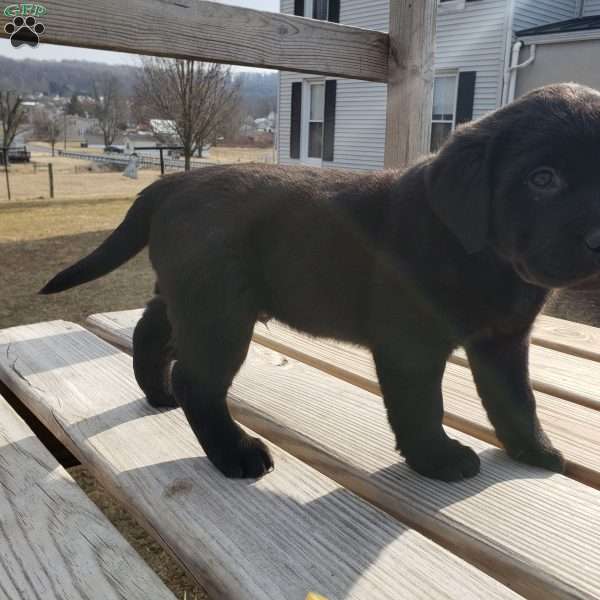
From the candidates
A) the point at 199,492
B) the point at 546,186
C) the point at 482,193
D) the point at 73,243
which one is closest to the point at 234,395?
the point at 199,492

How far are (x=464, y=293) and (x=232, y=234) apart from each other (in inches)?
23.9

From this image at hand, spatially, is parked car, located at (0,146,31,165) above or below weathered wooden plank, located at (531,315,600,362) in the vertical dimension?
below

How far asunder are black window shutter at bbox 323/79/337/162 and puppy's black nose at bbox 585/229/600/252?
13.3 meters

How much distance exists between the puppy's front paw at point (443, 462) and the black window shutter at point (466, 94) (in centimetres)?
1091

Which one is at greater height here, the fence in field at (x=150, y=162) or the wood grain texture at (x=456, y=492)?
the wood grain texture at (x=456, y=492)

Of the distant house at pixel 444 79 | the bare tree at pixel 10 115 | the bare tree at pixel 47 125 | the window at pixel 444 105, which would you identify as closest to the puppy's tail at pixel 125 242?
the distant house at pixel 444 79

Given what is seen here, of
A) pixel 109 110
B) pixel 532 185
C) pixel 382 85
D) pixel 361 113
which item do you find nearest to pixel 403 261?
pixel 532 185

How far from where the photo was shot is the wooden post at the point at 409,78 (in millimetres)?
2834

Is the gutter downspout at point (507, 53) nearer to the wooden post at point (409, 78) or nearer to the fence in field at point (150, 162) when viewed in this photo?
the fence in field at point (150, 162)

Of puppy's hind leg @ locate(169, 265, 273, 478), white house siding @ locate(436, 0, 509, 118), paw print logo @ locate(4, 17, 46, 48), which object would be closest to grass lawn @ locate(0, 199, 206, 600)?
puppy's hind leg @ locate(169, 265, 273, 478)

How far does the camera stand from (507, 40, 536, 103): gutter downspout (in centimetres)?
1029

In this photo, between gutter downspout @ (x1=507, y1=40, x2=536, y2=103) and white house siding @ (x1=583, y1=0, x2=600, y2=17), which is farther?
white house siding @ (x1=583, y1=0, x2=600, y2=17)

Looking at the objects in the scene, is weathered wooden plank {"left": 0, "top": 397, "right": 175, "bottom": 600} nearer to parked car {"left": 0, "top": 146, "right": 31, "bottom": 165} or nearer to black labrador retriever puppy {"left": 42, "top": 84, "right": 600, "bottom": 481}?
black labrador retriever puppy {"left": 42, "top": 84, "right": 600, "bottom": 481}

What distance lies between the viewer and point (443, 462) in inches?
58.9
